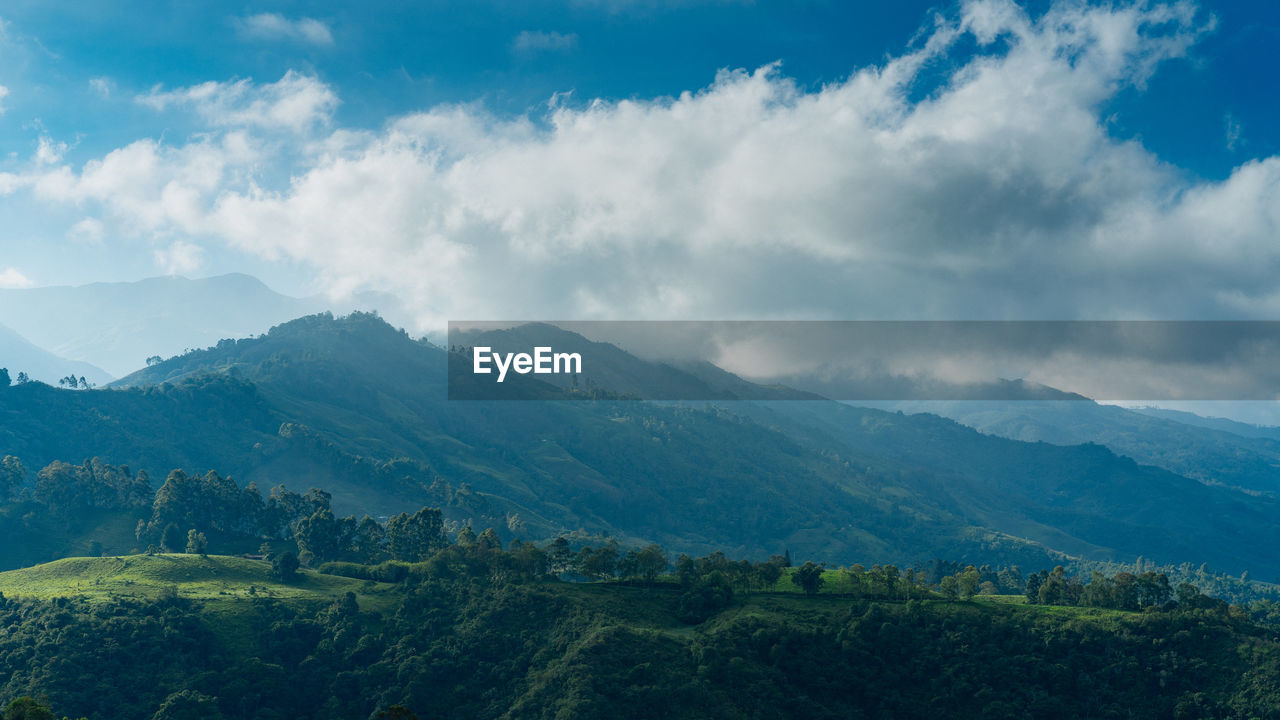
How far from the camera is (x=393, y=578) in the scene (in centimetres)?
14575

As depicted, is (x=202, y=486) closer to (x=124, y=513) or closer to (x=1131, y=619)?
(x=124, y=513)

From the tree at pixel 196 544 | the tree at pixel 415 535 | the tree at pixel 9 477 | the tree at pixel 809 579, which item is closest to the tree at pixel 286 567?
the tree at pixel 196 544

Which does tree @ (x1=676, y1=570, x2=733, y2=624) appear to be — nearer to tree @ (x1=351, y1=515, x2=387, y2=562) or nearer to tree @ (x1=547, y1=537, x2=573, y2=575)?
tree @ (x1=547, y1=537, x2=573, y2=575)

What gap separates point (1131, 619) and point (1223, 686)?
546 inches

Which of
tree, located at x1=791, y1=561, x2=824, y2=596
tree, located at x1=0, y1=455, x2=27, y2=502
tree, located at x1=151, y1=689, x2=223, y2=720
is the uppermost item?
tree, located at x1=0, y1=455, x2=27, y2=502

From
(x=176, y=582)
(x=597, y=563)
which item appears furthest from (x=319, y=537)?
(x=597, y=563)

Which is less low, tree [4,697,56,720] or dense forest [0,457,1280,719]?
tree [4,697,56,720]

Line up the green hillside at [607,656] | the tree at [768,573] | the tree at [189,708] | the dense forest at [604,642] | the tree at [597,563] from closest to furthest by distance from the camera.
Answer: the tree at [189,708], the green hillside at [607,656], the dense forest at [604,642], the tree at [768,573], the tree at [597,563]

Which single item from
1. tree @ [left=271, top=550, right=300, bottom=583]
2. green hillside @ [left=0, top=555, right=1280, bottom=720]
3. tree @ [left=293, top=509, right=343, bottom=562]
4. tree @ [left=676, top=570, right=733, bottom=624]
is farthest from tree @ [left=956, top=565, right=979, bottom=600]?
tree @ [left=293, top=509, right=343, bottom=562]

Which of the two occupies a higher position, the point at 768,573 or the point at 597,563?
the point at 597,563

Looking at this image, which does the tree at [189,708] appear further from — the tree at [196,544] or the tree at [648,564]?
the tree at [648,564]

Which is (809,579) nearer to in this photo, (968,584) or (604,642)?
(968,584)

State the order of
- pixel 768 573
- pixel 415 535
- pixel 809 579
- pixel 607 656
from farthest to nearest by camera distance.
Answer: pixel 415 535, pixel 768 573, pixel 809 579, pixel 607 656

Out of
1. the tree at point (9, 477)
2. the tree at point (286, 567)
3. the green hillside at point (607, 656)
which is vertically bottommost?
the green hillside at point (607, 656)
